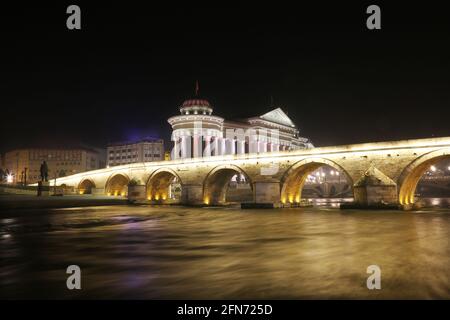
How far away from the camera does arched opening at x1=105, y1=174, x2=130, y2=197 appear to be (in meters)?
57.3

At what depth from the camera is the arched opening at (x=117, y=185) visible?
57.3 meters

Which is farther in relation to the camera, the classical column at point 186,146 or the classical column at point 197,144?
the classical column at point 186,146

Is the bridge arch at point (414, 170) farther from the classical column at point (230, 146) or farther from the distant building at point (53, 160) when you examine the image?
the distant building at point (53, 160)

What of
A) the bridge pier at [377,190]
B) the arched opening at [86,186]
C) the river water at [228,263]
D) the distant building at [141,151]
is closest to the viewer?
the river water at [228,263]

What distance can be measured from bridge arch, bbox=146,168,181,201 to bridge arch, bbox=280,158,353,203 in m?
15.9

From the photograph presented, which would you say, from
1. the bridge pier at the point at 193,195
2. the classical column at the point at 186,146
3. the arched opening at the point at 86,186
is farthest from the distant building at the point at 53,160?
the bridge pier at the point at 193,195

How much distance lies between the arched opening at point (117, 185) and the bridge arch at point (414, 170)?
125 feet

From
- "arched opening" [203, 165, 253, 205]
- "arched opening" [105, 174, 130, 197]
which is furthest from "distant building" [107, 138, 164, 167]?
"arched opening" [203, 165, 253, 205]

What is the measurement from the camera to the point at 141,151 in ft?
362

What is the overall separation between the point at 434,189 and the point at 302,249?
2750 inches

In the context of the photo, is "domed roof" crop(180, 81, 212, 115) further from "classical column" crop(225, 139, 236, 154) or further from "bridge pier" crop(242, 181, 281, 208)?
"bridge pier" crop(242, 181, 281, 208)
